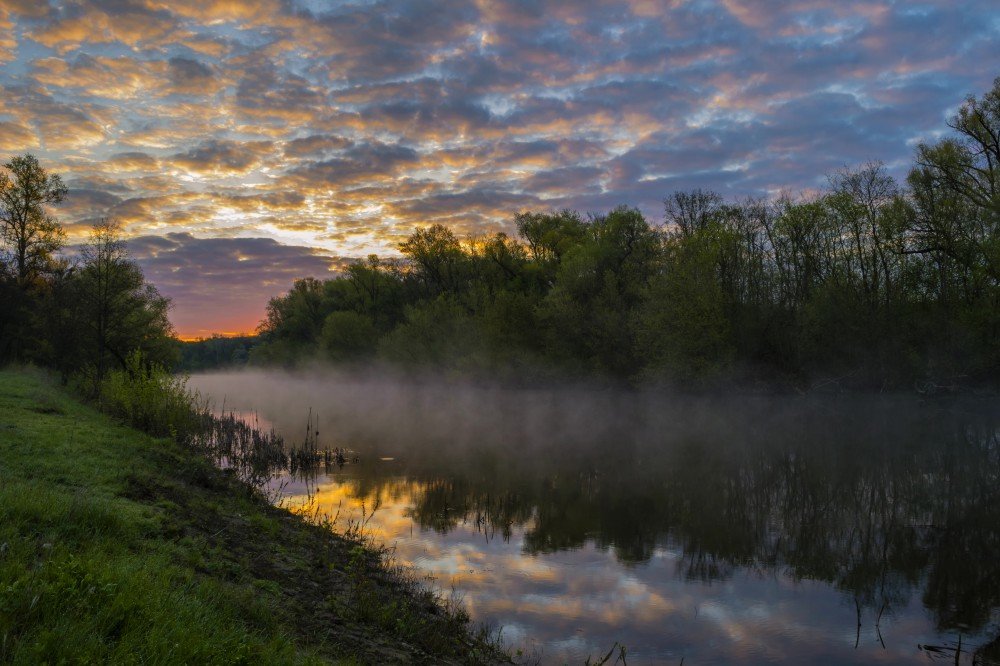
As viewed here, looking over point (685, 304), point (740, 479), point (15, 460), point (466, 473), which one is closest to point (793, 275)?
point (685, 304)

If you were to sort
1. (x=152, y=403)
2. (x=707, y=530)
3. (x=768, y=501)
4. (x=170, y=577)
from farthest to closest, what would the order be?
(x=152, y=403) → (x=768, y=501) → (x=707, y=530) → (x=170, y=577)

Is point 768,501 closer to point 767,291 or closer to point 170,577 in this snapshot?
point 170,577

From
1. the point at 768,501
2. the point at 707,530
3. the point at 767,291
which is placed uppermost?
the point at 767,291

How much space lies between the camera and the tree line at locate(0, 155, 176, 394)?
35031 millimetres

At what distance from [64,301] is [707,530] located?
4128cm

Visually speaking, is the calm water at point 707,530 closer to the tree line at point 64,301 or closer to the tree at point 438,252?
the tree line at point 64,301

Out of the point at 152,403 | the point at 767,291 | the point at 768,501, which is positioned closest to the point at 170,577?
the point at 768,501

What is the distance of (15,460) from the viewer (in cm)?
1147

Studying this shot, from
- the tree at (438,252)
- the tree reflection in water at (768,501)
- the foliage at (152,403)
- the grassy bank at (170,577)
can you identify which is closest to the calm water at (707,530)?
the tree reflection in water at (768,501)

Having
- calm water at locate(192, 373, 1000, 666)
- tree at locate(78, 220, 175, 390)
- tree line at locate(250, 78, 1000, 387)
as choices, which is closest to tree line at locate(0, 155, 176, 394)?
tree at locate(78, 220, 175, 390)

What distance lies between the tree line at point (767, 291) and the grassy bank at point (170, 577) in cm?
3560

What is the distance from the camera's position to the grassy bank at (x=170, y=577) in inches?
210

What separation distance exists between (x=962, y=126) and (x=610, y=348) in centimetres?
2980

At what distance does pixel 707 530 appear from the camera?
1755 cm
